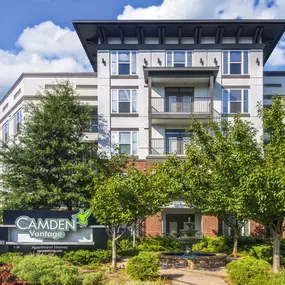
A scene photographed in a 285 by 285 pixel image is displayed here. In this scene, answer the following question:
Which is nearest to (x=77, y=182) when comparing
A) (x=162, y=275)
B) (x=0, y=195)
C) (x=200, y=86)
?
(x=0, y=195)

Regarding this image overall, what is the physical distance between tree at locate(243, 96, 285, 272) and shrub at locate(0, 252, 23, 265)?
9.27 m

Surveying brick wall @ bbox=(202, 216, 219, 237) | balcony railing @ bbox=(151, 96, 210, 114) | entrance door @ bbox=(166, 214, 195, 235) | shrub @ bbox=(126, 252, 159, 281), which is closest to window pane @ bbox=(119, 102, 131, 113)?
balcony railing @ bbox=(151, 96, 210, 114)

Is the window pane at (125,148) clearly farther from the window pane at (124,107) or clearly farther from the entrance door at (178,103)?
the entrance door at (178,103)

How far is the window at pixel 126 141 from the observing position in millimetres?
27453

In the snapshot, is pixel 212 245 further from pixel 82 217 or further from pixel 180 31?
pixel 180 31

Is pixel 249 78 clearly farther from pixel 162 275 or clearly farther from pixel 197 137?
pixel 162 275

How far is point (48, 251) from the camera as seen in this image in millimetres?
17281

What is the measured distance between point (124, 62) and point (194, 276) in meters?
17.6

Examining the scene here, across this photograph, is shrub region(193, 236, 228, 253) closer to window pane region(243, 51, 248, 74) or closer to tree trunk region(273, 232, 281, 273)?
tree trunk region(273, 232, 281, 273)

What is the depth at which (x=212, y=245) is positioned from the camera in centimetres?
2184

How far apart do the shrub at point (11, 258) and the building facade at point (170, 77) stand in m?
11.8

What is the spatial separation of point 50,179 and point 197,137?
956 centimetres

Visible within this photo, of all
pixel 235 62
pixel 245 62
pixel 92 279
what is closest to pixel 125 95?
pixel 235 62

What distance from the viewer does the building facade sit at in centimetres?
2709
